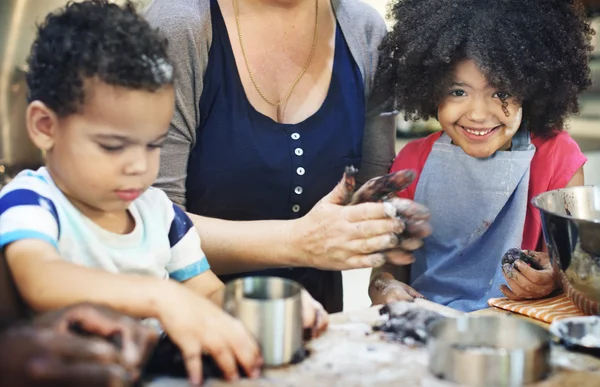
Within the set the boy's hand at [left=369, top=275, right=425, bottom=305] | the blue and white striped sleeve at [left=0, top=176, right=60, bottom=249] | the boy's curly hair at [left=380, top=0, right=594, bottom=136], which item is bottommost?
the boy's hand at [left=369, top=275, right=425, bottom=305]

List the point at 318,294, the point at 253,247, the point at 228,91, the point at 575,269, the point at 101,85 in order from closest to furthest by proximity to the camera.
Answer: the point at 101,85
the point at 575,269
the point at 253,247
the point at 228,91
the point at 318,294

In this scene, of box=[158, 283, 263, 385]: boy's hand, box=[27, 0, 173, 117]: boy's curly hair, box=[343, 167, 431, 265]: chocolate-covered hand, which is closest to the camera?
box=[158, 283, 263, 385]: boy's hand

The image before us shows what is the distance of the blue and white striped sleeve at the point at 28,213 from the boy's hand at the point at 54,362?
8.4 inches

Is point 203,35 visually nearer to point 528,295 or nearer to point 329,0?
point 329,0

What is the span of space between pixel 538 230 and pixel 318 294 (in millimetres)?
517

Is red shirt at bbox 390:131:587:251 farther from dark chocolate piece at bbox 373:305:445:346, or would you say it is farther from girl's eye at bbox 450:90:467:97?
dark chocolate piece at bbox 373:305:445:346

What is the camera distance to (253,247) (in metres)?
1.46

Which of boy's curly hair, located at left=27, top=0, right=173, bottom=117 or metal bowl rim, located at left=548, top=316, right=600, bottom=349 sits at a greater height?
boy's curly hair, located at left=27, top=0, right=173, bottom=117

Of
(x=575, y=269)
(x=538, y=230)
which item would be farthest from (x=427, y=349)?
(x=538, y=230)

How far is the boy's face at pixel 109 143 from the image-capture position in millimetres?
1005

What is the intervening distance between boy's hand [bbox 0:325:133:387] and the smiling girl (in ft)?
2.79

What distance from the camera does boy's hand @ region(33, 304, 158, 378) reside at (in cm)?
82

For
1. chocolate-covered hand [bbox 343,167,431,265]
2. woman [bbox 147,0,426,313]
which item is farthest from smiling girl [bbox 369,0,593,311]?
chocolate-covered hand [bbox 343,167,431,265]

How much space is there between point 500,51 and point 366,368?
888 millimetres
